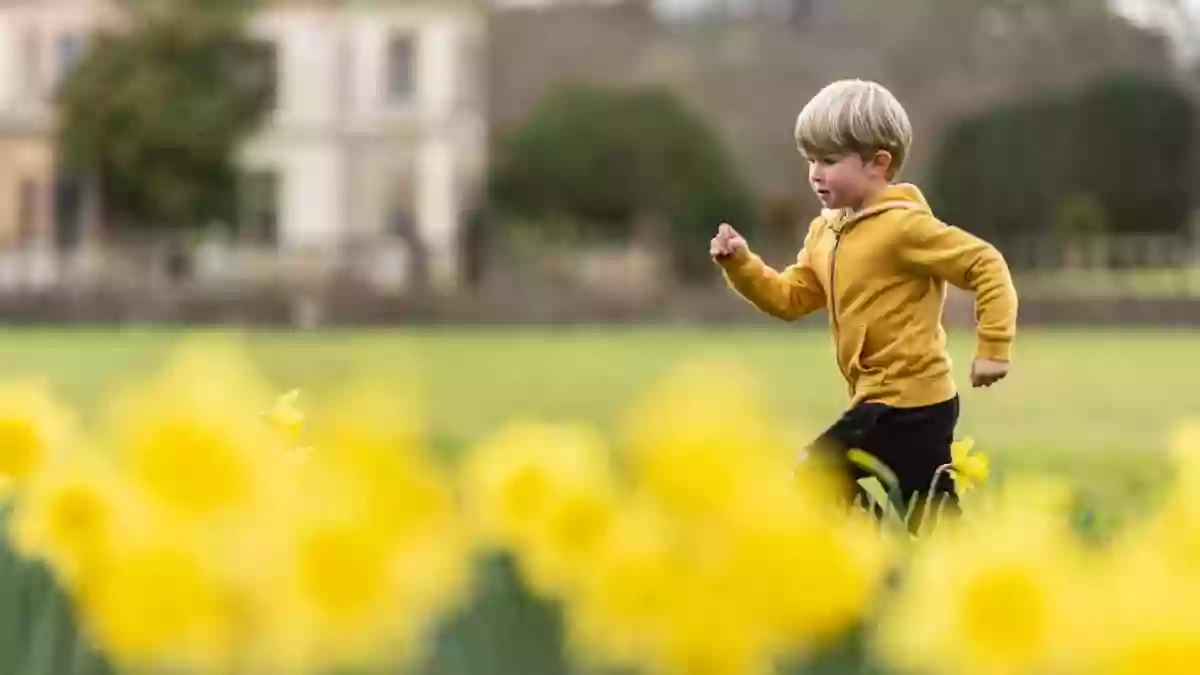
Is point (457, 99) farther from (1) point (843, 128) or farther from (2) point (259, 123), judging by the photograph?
(1) point (843, 128)

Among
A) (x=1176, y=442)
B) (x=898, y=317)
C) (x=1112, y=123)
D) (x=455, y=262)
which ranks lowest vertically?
(x=455, y=262)

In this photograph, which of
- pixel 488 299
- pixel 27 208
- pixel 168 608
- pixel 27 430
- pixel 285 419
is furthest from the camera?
pixel 27 208

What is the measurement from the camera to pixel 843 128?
2.50 m

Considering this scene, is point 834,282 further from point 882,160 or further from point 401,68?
point 401,68

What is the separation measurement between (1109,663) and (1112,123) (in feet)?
97.8

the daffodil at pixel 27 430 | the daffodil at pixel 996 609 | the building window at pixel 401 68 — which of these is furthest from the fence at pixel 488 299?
the daffodil at pixel 996 609

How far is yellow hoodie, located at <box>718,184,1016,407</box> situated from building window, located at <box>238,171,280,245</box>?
28.4 m

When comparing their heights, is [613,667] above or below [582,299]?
above

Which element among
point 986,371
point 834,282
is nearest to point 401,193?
point 834,282

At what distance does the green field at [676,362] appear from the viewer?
8727 mm

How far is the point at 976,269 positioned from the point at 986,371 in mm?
156

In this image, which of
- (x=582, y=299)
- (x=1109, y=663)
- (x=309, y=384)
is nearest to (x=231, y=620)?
(x=1109, y=663)

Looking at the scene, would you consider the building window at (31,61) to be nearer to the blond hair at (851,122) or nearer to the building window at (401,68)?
the building window at (401,68)

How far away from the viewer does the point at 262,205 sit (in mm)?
31391
